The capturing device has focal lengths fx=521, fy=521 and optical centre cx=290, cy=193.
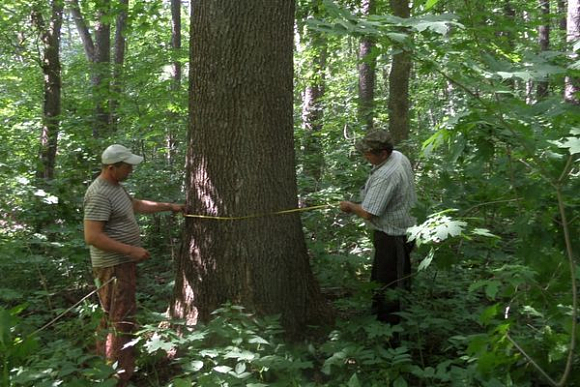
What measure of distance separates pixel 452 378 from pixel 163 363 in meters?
2.29

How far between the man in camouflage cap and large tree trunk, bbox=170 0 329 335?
0.75 metres

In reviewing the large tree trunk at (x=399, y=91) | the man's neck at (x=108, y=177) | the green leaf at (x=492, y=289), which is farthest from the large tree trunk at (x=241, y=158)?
the large tree trunk at (x=399, y=91)

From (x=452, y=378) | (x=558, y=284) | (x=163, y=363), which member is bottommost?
(x=163, y=363)

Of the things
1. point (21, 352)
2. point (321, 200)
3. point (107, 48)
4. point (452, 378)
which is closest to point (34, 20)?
point (107, 48)

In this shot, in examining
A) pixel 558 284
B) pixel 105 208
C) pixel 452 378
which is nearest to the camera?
pixel 558 284

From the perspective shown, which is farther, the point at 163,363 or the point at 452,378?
the point at 163,363

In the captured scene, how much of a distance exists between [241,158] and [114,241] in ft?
3.96

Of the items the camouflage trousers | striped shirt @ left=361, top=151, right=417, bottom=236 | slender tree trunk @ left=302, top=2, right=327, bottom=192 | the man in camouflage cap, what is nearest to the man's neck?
the camouflage trousers

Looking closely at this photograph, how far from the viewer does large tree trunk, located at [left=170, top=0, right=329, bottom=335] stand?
411 cm

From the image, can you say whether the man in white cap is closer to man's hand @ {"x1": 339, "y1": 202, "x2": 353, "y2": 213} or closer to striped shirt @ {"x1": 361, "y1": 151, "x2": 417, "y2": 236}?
man's hand @ {"x1": 339, "y1": 202, "x2": 353, "y2": 213}

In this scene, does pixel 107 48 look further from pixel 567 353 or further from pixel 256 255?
pixel 567 353

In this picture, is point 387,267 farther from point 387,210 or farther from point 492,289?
point 492,289

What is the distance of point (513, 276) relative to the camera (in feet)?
8.95

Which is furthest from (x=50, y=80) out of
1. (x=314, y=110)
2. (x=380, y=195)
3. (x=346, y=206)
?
(x=380, y=195)
